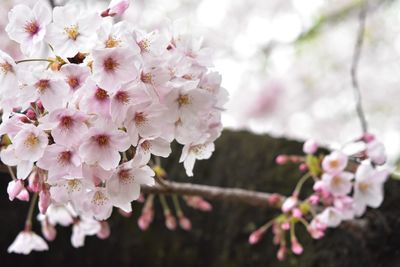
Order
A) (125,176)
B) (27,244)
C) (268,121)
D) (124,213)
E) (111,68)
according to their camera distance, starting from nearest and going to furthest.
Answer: (111,68) < (125,176) < (27,244) < (124,213) < (268,121)

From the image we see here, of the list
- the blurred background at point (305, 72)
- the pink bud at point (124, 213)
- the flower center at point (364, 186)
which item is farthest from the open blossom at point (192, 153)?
the blurred background at point (305, 72)

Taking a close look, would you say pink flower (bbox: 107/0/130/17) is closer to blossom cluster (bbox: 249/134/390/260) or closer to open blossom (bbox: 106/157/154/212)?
open blossom (bbox: 106/157/154/212)

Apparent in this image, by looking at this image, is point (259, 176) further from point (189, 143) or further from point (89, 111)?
point (89, 111)

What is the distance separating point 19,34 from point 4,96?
92 millimetres

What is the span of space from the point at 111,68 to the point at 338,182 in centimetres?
64

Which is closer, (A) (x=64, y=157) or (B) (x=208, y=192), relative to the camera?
(A) (x=64, y=157)

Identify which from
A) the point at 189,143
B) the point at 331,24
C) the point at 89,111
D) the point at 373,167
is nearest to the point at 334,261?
the point at 373,167

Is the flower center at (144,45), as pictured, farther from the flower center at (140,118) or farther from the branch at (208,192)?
the branch at (208,192)

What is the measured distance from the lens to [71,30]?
0.62m

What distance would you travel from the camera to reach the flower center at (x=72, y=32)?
0.62 meters

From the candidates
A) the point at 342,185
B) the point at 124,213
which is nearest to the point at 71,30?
the point at 342,185

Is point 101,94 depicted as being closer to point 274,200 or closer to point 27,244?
point 27,244

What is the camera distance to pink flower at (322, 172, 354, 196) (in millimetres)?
1030

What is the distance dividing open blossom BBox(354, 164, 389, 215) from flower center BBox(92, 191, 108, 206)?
61 cm
